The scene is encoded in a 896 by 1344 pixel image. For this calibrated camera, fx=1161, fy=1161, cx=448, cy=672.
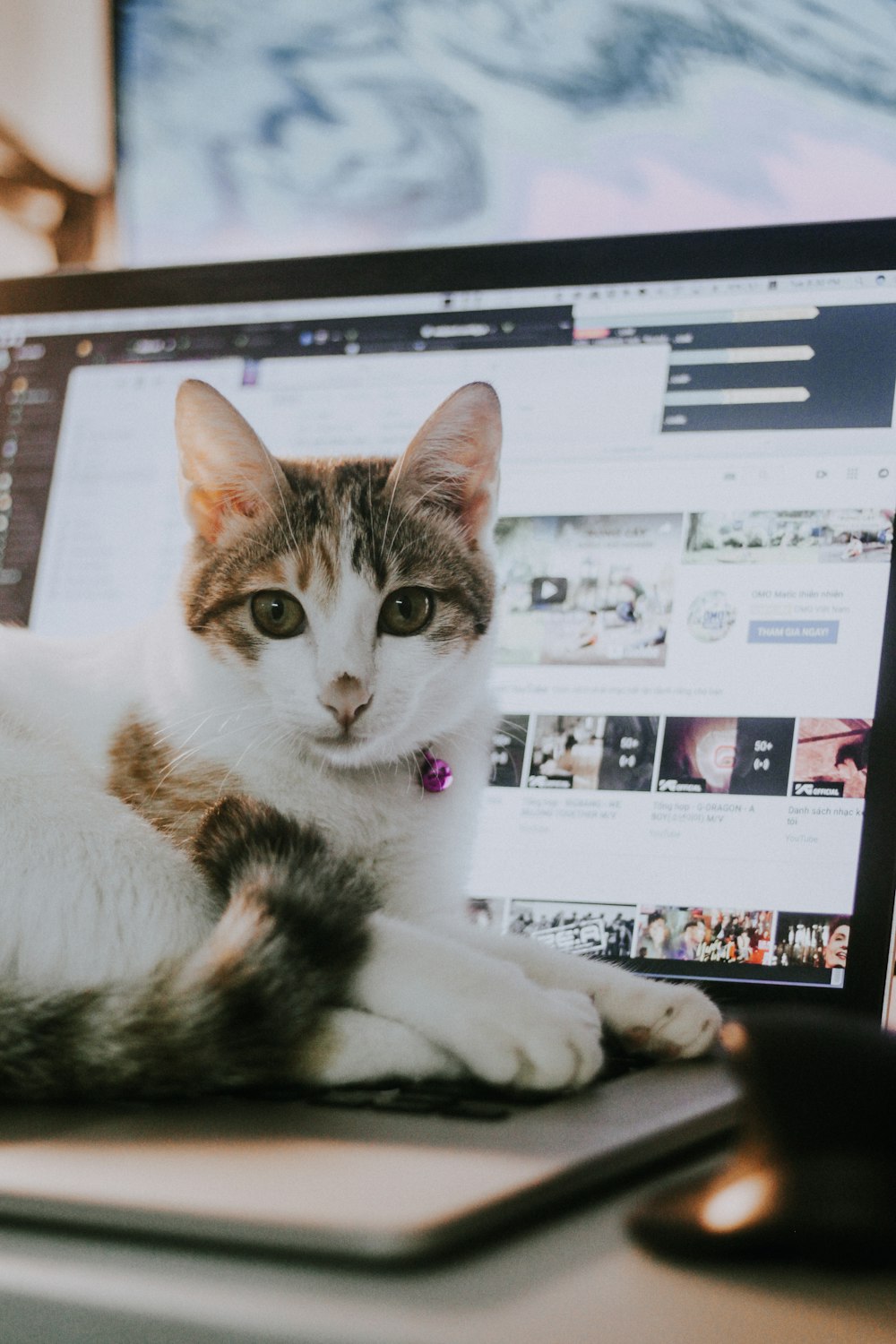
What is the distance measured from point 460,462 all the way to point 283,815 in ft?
1.21

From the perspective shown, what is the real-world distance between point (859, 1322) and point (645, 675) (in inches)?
25.2

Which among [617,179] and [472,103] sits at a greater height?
[472,103]

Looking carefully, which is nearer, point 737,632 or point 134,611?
point 737,632

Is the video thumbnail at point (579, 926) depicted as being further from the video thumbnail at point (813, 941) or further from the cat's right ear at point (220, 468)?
the cat's right ear at point (220, 468)

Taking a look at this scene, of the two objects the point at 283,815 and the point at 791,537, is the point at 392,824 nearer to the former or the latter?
the point at 283,815

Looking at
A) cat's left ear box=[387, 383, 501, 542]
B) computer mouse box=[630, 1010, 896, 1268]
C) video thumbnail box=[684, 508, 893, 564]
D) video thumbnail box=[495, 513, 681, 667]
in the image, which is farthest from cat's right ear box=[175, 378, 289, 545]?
computer mouse box=[630, 1010, 896, 1268]

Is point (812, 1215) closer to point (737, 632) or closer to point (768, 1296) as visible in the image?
point (768, 1296)

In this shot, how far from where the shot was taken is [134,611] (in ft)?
3.74

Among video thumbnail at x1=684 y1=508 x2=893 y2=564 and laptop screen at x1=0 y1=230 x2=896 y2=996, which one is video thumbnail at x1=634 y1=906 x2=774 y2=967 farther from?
video thumbnail at x1=684 y1=508 x2=893 y2=564

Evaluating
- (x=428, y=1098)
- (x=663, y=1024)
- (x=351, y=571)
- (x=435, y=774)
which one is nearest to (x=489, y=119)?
(x=351, y=571)

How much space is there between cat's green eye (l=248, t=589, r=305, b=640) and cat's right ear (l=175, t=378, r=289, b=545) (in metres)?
0.08

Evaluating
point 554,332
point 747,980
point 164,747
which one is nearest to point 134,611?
point 164,747

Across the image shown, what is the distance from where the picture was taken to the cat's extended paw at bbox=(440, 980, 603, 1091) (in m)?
0.60

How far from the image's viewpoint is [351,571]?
93 centimetres
